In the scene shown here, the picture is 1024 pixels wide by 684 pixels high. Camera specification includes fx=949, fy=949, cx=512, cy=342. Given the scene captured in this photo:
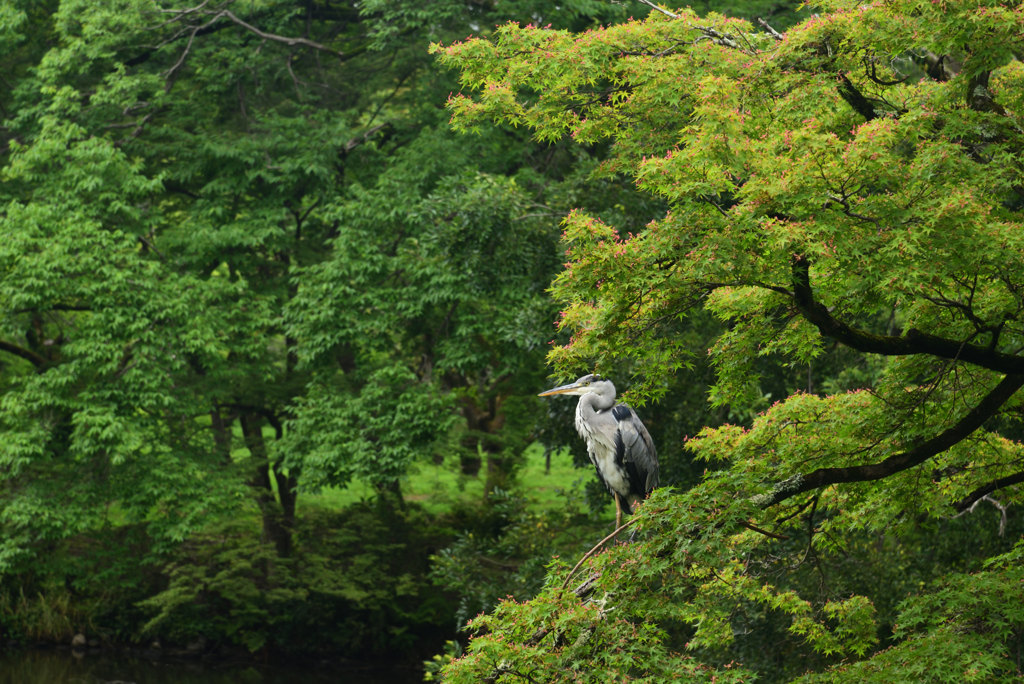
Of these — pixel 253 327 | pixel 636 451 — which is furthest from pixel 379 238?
pixel 636 451

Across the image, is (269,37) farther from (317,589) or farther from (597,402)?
(597,402)

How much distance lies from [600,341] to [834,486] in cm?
309

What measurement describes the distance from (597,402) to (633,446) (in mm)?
453

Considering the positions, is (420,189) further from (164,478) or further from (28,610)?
(28,610)

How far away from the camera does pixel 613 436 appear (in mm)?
7113

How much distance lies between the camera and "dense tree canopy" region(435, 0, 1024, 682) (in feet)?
15.8

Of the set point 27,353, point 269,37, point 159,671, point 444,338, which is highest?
point 269,37

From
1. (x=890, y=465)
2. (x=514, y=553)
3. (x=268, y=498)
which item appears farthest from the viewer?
(x=268, y=498)

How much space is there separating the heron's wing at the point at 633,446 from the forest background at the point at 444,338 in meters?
0.71

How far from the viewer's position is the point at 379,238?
45.3 feet

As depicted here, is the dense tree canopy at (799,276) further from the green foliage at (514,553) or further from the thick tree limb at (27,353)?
the thick tree limb at (27,353)

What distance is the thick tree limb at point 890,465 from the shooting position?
5.73 m

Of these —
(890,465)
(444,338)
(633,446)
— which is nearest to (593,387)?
(633,446)

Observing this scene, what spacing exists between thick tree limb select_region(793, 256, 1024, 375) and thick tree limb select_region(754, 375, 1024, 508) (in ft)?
0.81
